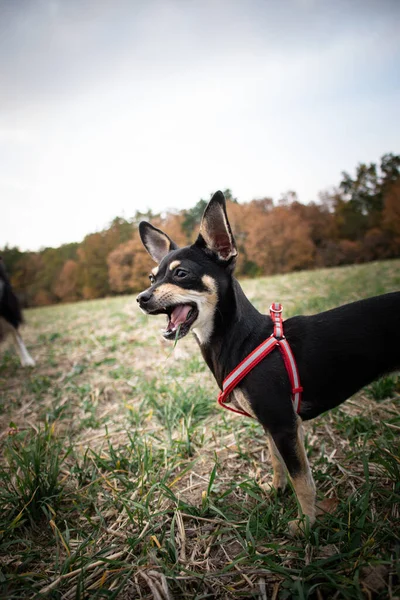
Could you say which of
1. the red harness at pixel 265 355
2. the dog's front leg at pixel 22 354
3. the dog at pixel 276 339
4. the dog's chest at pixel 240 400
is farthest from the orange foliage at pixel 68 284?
the red harness at pixel 265 355

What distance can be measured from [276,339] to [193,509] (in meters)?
1.33

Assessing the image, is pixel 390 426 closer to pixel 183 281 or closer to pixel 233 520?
pixel 233 520

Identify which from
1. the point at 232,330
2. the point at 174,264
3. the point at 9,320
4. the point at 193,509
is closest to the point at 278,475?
the point at 193,509

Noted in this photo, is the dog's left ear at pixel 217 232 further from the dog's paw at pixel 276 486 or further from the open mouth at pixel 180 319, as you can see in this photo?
the dog's paw at pixel 276 486

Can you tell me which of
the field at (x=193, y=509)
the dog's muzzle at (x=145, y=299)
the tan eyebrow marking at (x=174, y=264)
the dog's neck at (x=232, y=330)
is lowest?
the field at (x=193, y=509)

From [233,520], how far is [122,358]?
4.07 m

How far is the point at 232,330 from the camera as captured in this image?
2088mm

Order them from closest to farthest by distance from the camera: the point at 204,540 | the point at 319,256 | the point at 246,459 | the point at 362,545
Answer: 1. the point at 362,545
2. the point at 204,540
3. the point at 246,459
4. the point at 319,256

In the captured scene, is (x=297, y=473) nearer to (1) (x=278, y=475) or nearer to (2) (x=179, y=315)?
(1) (x=278, y=475)

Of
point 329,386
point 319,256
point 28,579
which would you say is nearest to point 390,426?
point 329,386

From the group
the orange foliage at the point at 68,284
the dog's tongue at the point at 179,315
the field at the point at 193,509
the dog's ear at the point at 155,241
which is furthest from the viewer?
the orange foliage at the point at 68,284

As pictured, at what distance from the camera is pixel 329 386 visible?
6.41 ft

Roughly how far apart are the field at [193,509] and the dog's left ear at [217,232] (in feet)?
5.61

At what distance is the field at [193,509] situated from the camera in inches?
57.8
